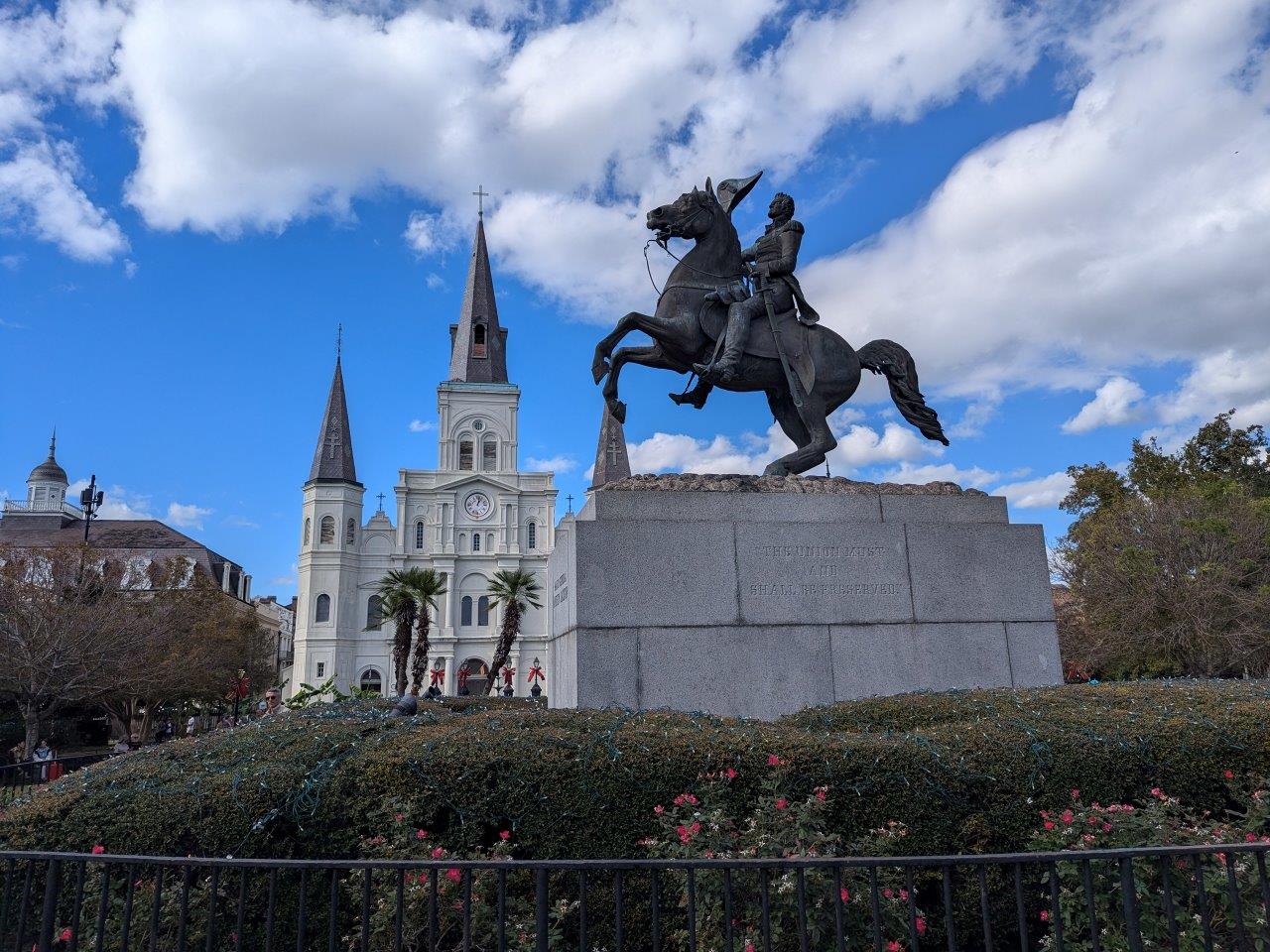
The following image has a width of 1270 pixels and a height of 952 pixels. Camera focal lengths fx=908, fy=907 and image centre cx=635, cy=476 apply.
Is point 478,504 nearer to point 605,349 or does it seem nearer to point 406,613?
point 406,613

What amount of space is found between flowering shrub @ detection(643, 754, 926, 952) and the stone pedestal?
3.47 m

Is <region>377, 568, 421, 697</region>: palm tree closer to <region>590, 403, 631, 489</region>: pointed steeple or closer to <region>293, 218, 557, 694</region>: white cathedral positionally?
<region>293, 218, 557, 694</region>: white cathedral

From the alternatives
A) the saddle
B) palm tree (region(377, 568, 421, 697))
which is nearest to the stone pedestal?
the saddle

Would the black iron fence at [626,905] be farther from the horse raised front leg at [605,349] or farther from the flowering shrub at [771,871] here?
the horse raised front leg at [605,349]

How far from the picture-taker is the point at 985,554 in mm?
9453

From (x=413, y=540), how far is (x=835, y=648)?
75.6 m

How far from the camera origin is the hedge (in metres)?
4.84

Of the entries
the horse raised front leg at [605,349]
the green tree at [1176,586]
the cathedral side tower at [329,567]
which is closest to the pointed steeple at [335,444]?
the cathedral side tower at [329,567]

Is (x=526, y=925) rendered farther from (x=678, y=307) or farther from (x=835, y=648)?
(x=678, y=307)

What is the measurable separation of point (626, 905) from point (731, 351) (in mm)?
6251

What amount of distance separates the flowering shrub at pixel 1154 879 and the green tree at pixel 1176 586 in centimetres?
2393

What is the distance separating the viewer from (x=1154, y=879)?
4.28m

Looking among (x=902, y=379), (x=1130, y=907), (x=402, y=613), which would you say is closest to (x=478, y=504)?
(x=402, y=613)

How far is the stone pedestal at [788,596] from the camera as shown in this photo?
8492 millimetres
